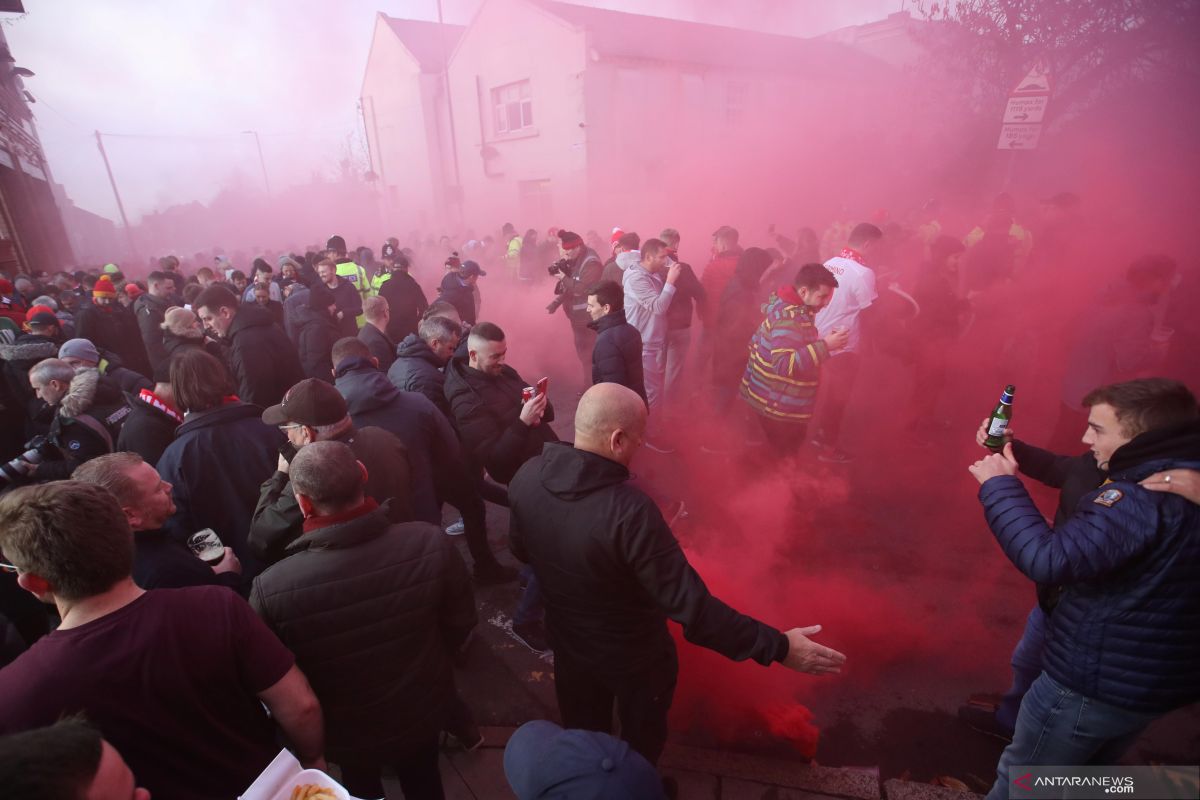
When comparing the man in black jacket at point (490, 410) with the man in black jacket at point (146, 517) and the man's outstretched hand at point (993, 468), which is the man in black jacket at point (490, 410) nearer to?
the man in black jacket at point (146, 517)

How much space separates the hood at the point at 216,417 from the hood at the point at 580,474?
216 cm

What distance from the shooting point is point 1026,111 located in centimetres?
802

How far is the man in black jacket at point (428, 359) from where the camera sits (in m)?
4.30

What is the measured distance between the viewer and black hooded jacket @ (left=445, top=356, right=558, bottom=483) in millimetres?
3768

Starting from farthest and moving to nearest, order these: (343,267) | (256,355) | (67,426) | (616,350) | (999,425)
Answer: (343,267) < (256,355) < (616,350) < (67,426) < (999,425)

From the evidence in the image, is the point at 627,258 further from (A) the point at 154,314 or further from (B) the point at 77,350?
(A) the point at 154,314

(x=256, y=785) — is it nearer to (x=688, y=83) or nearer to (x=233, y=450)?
(x=233, y=450)

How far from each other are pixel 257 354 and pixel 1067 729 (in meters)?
6.44

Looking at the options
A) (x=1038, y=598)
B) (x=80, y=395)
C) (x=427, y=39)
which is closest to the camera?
(x=1038, y=598)

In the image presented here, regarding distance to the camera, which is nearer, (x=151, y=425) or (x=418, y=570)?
(x=418, y=570)

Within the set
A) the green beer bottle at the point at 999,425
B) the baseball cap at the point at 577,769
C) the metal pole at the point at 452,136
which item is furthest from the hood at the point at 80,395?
the metal pole at the point at 452,136

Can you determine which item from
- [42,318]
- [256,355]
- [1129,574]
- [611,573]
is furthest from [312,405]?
[42,318]

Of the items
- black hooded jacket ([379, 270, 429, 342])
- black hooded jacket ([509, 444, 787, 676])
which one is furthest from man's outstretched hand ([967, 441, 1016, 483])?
black hooded jacket ([379, 270, 429, 342])

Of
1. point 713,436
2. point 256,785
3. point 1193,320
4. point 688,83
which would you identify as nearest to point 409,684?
point 256,785
